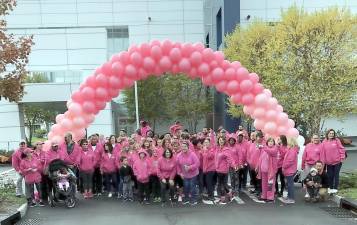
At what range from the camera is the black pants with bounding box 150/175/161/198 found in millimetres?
10984

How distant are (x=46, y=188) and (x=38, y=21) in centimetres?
2864

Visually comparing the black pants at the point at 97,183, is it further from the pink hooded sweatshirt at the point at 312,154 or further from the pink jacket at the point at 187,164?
the pink hooded sweatshirt at the point at 312,154

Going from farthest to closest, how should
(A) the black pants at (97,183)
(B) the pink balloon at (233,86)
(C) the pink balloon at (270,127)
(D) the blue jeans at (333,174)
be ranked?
(B) the pink balloon at (233,86) < (C) the pink balloon at (270,127) < (A) the black pants at (97,183) < (D) the blue jeans at (333,174)

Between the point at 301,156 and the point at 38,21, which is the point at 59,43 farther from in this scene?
the point at 301,156

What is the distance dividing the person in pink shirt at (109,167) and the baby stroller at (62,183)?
1.16m

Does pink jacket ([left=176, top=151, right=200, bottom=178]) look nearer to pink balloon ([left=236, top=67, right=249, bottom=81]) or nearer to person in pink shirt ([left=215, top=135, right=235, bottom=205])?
person in pink shirt ([left=215, top=135, right=235, bottom=205])

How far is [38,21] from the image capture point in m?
37.0

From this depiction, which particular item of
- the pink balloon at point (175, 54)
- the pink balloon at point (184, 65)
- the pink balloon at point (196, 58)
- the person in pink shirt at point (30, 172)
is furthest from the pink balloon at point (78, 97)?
the pink balloon at point (196, 58)

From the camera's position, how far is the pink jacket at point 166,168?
10.6 meters

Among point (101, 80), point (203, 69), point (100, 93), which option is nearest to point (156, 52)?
point (203, 69)

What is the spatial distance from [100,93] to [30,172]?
3.54 metres

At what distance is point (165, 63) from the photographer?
13.3 meters

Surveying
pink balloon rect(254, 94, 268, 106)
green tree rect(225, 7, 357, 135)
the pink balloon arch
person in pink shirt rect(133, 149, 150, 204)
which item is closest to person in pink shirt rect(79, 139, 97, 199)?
person in pink shirt rect(133, 149, 150, 204)

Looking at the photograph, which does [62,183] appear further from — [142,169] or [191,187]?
[191,187]
